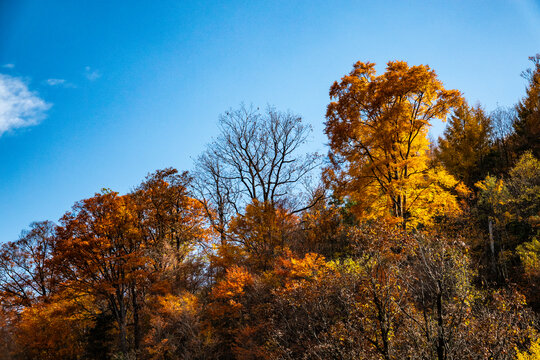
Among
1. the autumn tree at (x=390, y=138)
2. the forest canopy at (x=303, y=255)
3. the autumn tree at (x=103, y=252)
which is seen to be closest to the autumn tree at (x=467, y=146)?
the forest canopy at (x=303, y=255)

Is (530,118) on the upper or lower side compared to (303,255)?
upper

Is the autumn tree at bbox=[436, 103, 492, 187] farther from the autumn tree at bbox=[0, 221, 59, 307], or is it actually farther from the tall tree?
the autumn tree at bbox=[0, 221, 59, 307]

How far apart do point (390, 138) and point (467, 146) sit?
669 inches

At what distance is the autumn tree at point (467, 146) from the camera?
2581 cm

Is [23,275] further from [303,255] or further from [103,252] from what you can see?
[303,255]

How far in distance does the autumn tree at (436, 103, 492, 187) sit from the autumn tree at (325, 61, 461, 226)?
43.4 ft

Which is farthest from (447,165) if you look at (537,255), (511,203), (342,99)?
(342,99)

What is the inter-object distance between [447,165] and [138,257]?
27.4 m

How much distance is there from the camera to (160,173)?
23531 millimetres

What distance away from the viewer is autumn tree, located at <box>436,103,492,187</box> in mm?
25812

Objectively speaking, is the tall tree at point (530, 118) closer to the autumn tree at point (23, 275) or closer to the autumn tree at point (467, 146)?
the autumn tree at point (467, 146)

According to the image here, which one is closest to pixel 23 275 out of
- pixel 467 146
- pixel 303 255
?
pixel 303 255

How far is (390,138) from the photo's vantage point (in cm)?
1455

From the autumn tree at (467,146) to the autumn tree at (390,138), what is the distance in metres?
13.2
